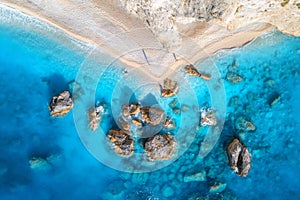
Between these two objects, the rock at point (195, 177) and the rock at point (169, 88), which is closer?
the rock at point (169, 88)

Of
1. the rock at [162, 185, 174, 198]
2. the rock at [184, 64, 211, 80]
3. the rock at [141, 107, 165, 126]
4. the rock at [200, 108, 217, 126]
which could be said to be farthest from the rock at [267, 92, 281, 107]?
the rock at [162, 185, 174, 198]

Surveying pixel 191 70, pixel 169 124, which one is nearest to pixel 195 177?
pixel 169 124

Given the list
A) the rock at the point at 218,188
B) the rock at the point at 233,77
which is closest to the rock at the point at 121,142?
the rock at the point at 218,188

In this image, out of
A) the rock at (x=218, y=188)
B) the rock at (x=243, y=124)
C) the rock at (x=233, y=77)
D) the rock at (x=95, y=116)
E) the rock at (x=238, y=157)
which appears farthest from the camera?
the rock at (x=243, y=124)

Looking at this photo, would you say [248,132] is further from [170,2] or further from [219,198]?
[170,2]

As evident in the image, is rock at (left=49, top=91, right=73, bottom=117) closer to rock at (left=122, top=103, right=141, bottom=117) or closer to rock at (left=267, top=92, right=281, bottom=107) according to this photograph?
rock at (left=122, top=103, right=141, bottom=117)

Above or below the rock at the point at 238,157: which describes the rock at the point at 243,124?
above

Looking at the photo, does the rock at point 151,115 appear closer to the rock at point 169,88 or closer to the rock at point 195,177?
the rock at point 169,88
